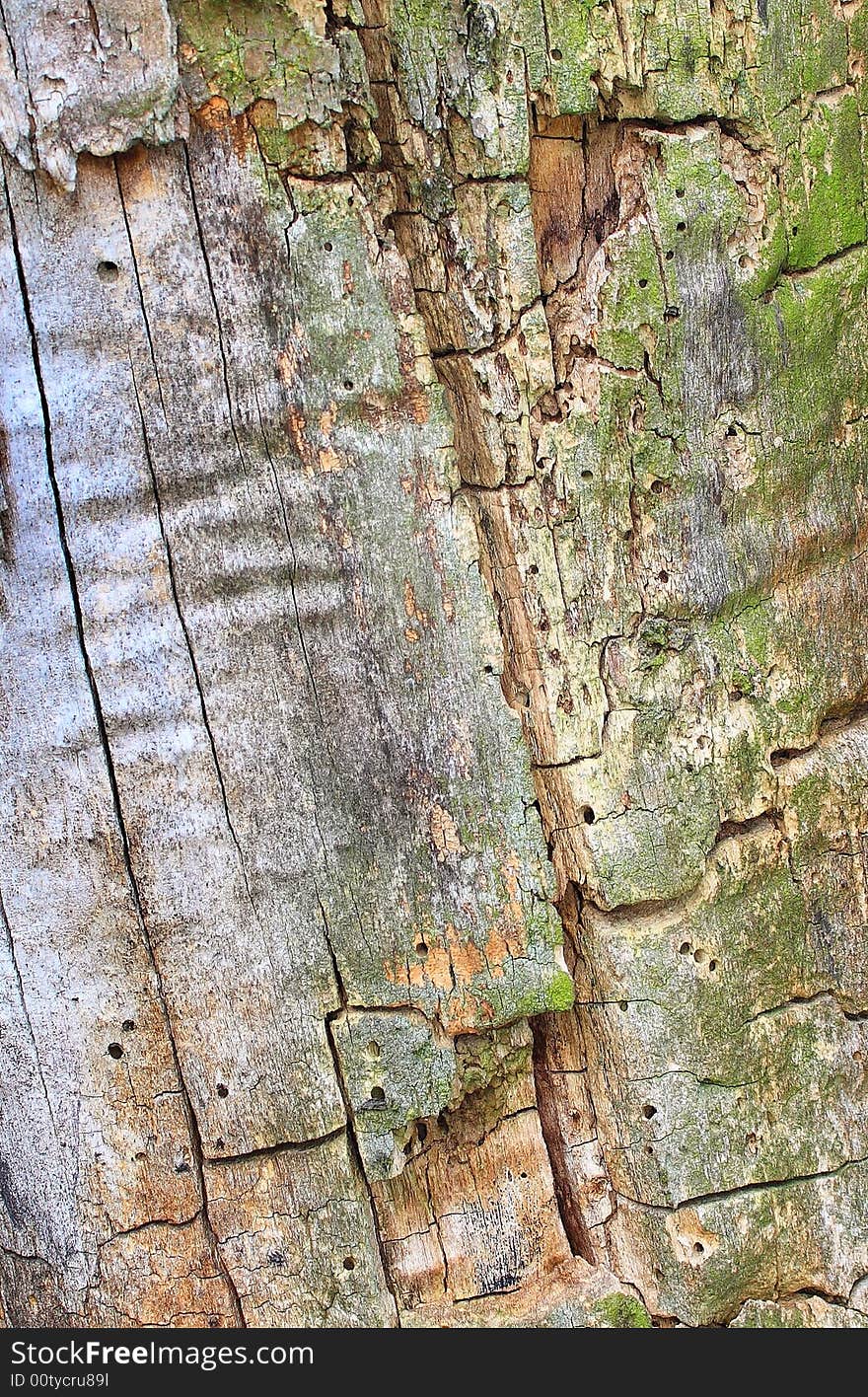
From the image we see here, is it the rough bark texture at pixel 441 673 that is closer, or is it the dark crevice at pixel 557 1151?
the rough bark texture at pixel 441 673

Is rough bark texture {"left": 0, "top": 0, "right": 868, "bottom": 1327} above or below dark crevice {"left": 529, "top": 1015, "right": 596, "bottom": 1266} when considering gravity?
above

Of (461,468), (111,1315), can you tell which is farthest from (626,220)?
(111,1315)

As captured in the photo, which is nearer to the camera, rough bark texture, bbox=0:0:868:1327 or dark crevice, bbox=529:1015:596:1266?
rough bark texture, bbox=0:0:868:1327

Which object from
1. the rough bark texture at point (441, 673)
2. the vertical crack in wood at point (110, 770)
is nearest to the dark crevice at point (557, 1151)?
the rough bark texture at point (441, 673)

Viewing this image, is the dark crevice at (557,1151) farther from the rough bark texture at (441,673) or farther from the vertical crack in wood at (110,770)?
the vertical crack in wood at (110,770)

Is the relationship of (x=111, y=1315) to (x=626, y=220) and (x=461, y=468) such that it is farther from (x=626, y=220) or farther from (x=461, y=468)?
(x=626, y=220)

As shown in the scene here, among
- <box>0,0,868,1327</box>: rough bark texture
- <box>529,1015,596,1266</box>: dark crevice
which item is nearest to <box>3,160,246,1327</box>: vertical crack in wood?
<box>0,0,868,1327</box>: rough bark texture

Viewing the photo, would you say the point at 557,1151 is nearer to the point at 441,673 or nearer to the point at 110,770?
the point at 441,673

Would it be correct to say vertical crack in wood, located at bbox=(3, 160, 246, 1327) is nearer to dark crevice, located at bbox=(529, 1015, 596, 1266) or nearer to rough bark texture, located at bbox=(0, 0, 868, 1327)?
rough bark texture, located at bbox=(0, 0, 868, 1327)

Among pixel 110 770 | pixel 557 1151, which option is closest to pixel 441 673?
pixel 110 770
